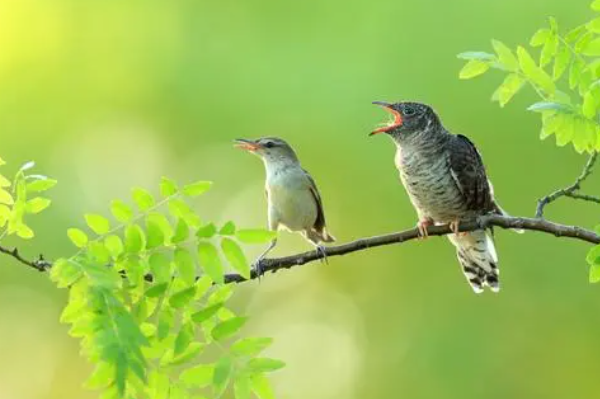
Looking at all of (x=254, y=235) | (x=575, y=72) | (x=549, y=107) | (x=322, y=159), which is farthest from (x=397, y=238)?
(x=322, y=159)

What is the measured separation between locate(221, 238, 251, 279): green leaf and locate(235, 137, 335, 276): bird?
2.05m

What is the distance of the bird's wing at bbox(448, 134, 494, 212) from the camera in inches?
184

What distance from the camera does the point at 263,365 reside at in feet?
9.92

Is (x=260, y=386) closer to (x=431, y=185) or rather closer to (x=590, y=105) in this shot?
(x=590, y=105)

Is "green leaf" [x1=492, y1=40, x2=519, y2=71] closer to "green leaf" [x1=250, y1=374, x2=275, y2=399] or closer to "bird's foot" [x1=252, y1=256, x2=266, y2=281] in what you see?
"bird's foot" [x1=252, y1=256, x2=266, y2=281]

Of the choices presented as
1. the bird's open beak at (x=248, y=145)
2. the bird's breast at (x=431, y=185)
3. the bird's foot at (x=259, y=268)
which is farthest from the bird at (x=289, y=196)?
the bird's foot at (x=259, y=268)

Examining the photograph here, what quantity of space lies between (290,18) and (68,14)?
217cm

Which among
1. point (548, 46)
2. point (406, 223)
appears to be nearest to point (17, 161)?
point (406, 223)

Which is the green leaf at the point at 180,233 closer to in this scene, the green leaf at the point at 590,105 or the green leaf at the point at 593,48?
the green leaf at the point at 590,105

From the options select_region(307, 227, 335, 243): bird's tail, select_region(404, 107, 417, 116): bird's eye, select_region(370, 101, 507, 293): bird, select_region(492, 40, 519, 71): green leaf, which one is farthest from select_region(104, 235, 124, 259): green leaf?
select_region(307, 227, 335, 243): bird's tail

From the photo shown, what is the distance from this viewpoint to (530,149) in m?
8.98

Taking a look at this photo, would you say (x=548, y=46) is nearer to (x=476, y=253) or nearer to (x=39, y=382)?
(x=476, y=253)

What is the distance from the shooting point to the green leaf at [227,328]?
9.81 feet

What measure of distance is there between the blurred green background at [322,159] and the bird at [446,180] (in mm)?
3615
